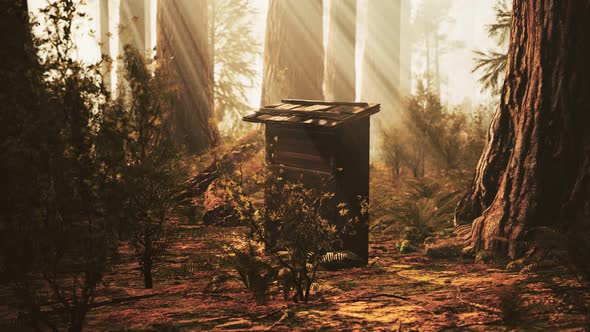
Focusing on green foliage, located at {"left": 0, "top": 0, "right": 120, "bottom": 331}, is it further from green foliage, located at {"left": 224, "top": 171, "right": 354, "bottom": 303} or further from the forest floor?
green foliage, located at {"left": 224, "top": 171, "right": 354, "bottom": 303}

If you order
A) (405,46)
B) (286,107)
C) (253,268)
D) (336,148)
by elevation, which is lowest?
(253,268)

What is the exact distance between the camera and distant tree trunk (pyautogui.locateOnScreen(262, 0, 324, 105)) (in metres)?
12.3

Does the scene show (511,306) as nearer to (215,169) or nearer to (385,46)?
(215,169)

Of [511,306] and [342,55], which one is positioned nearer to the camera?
[511,306]

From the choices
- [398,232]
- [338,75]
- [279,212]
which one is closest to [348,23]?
[338,75]

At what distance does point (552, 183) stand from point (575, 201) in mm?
303

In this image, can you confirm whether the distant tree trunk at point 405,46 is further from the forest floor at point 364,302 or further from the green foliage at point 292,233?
the green foliage at point 292,233

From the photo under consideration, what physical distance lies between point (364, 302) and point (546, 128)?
312 centimetres

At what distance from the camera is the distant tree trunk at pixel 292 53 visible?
1234 cm

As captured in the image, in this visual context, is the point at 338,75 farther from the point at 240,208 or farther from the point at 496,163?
the point at 240,208

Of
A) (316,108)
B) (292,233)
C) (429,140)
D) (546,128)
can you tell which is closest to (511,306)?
(292,233)

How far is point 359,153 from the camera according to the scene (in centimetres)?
620

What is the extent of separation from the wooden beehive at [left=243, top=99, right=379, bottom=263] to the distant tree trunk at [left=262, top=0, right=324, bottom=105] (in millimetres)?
5777

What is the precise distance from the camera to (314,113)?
6301 millimetres
